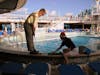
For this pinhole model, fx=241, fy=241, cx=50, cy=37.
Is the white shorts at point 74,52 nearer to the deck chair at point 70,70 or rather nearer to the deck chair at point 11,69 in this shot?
the deck chair at point 70,70

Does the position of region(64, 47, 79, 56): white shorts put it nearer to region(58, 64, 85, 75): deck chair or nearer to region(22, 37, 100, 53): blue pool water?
region(58, 64, 85, 75): deck chair

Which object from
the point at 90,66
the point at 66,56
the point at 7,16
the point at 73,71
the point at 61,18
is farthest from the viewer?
the point at 61,18

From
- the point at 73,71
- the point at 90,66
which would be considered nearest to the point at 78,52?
the point at 90,66

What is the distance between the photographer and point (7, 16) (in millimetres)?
42750

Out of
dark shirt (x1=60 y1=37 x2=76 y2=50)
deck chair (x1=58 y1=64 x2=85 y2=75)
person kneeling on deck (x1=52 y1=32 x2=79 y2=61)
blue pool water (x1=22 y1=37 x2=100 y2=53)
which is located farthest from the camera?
blue pool water (x1=22 y1=37 x2=100 y2=53)

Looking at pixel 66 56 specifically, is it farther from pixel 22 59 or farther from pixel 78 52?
pixel 22 59

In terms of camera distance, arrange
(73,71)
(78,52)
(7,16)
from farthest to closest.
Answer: (7,16) < (78,52) < (73,71)

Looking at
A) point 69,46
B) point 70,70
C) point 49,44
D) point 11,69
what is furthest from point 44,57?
point 49,44

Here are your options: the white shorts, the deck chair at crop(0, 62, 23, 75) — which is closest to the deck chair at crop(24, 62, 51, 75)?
the deck chair at crop(0, 62, 23, 75)

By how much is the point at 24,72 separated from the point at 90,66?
1.48m

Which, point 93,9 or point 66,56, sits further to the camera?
point 93,9

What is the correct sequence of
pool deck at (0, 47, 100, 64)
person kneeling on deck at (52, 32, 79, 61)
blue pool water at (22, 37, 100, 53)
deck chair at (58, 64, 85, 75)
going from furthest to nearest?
blue pool water at (22, 37, 100, 53), person kneeling on deck at (52, 32, 79, 61), pool deck at (0, 47, 100, 64), deck chair at (58, 64, 85, 75)

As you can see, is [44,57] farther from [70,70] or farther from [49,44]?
[49,44]

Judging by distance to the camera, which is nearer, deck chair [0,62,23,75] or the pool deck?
deck chair [0,62,23,75]
